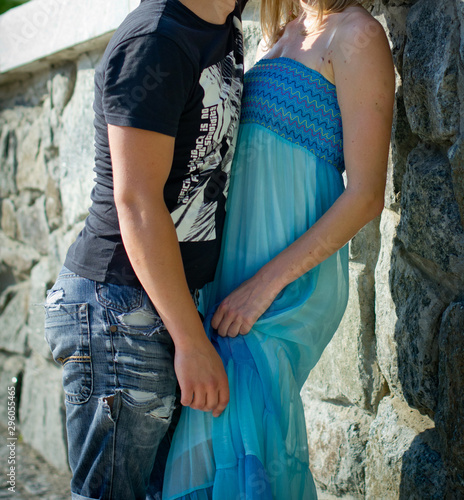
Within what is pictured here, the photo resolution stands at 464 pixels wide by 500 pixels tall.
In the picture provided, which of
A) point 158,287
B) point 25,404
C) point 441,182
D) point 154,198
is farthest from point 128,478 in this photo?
point 25,404

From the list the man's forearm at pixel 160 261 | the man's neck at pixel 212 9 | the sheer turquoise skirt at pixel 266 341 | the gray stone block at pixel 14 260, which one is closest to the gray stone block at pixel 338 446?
the sheer turquoise skirt at pixel 266 341

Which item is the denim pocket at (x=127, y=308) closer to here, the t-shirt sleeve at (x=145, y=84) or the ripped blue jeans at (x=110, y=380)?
the ripped blue jeans at (x=110, y=380)

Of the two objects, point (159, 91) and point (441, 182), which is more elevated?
point (159, 91)

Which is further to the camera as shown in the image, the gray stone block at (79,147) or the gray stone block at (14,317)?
the gray stone block at (14,317)

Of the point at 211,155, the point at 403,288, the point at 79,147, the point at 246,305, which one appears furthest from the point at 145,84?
the point at 79,147

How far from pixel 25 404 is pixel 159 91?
269 cm

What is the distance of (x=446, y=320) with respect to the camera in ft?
4.01

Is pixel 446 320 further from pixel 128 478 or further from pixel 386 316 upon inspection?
pixel 128 478

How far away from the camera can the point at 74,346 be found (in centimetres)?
128

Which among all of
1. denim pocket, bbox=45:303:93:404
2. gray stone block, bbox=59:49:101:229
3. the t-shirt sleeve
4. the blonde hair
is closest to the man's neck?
the t-shirt sleeve

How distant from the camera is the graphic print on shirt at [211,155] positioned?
4.09 ft

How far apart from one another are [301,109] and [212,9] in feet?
0.97

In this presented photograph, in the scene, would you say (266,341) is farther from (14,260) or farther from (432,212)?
(14,260)

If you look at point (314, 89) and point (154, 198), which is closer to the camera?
point (154, 198)
